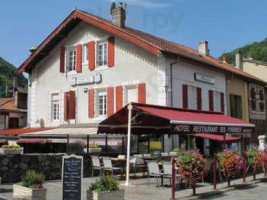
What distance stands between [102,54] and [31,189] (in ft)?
47.5

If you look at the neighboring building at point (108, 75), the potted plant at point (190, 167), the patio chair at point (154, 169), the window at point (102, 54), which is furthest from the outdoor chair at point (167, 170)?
the window at point (102, 54)

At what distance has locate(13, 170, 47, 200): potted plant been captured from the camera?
31.0 feet

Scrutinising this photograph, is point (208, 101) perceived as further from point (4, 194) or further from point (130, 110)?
point (4, 194)

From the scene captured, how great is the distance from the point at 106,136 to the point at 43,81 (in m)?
8.86

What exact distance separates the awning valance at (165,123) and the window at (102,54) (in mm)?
6393

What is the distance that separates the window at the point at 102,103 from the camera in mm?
22703

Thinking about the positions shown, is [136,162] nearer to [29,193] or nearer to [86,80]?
[29,193]

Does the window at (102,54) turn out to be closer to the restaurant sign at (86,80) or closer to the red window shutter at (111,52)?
the red window shutter at (111,52)

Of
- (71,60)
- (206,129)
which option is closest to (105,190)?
(206,129)

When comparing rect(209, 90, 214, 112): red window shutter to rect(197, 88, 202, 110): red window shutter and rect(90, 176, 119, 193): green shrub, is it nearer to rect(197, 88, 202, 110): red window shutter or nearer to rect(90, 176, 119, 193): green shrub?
rect(197, 88, 202, 110): red window shutter

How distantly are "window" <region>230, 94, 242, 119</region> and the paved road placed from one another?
515 inches

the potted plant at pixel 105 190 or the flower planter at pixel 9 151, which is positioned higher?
the flower planter at pixel 9 151

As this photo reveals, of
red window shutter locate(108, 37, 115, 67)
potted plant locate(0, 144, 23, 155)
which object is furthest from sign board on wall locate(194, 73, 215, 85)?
potted plant locate(0, 144, 23, 155)

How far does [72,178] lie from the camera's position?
844 cm
